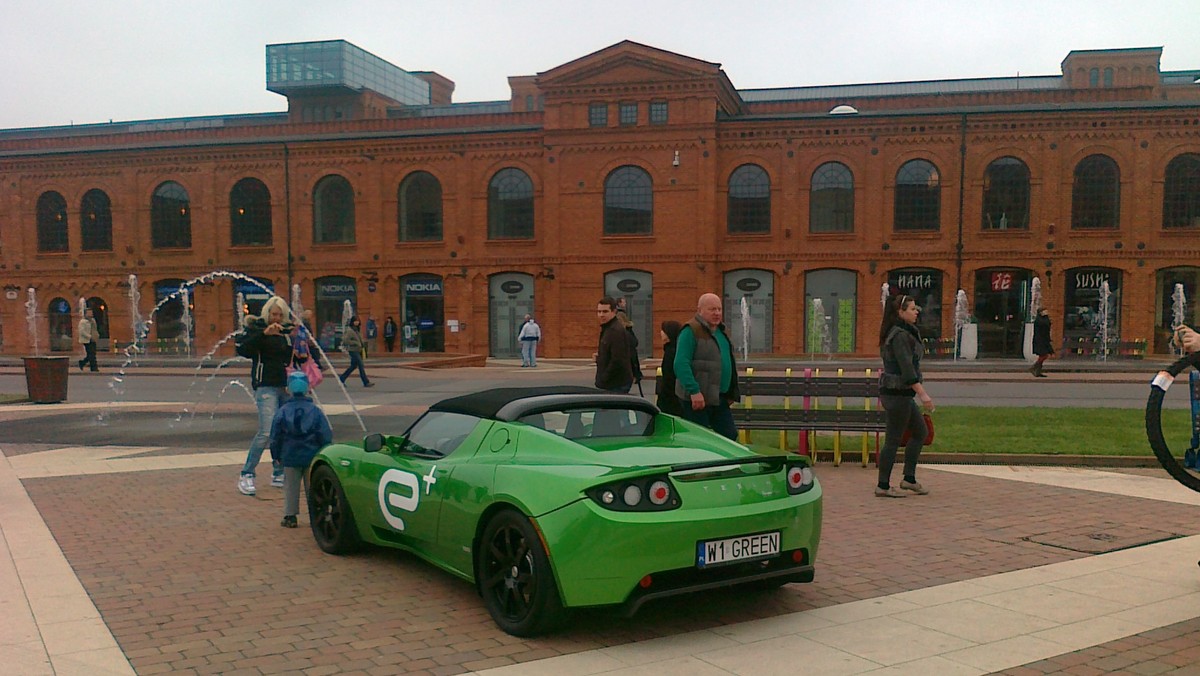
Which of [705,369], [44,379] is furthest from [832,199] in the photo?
[705,369]

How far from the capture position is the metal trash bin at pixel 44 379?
18.0 m

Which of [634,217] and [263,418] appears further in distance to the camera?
[634,217]

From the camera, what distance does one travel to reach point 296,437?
7.41m

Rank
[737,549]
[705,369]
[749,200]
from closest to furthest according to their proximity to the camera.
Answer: [737,549] < [705,369] < [749,200]

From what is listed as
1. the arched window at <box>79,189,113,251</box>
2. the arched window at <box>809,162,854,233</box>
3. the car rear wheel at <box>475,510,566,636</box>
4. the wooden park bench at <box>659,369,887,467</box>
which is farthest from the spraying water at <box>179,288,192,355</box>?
the car rear wheel at <box>475,510,566,636</box>

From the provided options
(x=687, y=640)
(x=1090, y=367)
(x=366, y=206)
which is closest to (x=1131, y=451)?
(x=687, y=640)

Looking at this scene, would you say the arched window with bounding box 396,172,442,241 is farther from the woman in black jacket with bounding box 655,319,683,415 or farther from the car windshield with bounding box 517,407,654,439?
the car windshield with bounding box 517,407,654,439

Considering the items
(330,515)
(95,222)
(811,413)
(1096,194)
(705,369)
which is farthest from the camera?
(95,222)

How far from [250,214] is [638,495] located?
132ft

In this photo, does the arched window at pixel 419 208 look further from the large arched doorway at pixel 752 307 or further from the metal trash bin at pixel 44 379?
the metal trash bin at pixel 44 379

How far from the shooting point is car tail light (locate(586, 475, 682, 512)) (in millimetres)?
4648

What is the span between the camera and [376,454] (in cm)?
633

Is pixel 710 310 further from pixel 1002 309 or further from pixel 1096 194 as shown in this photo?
pixel 1096 194

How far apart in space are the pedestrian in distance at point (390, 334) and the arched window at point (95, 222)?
1462 centimetres
